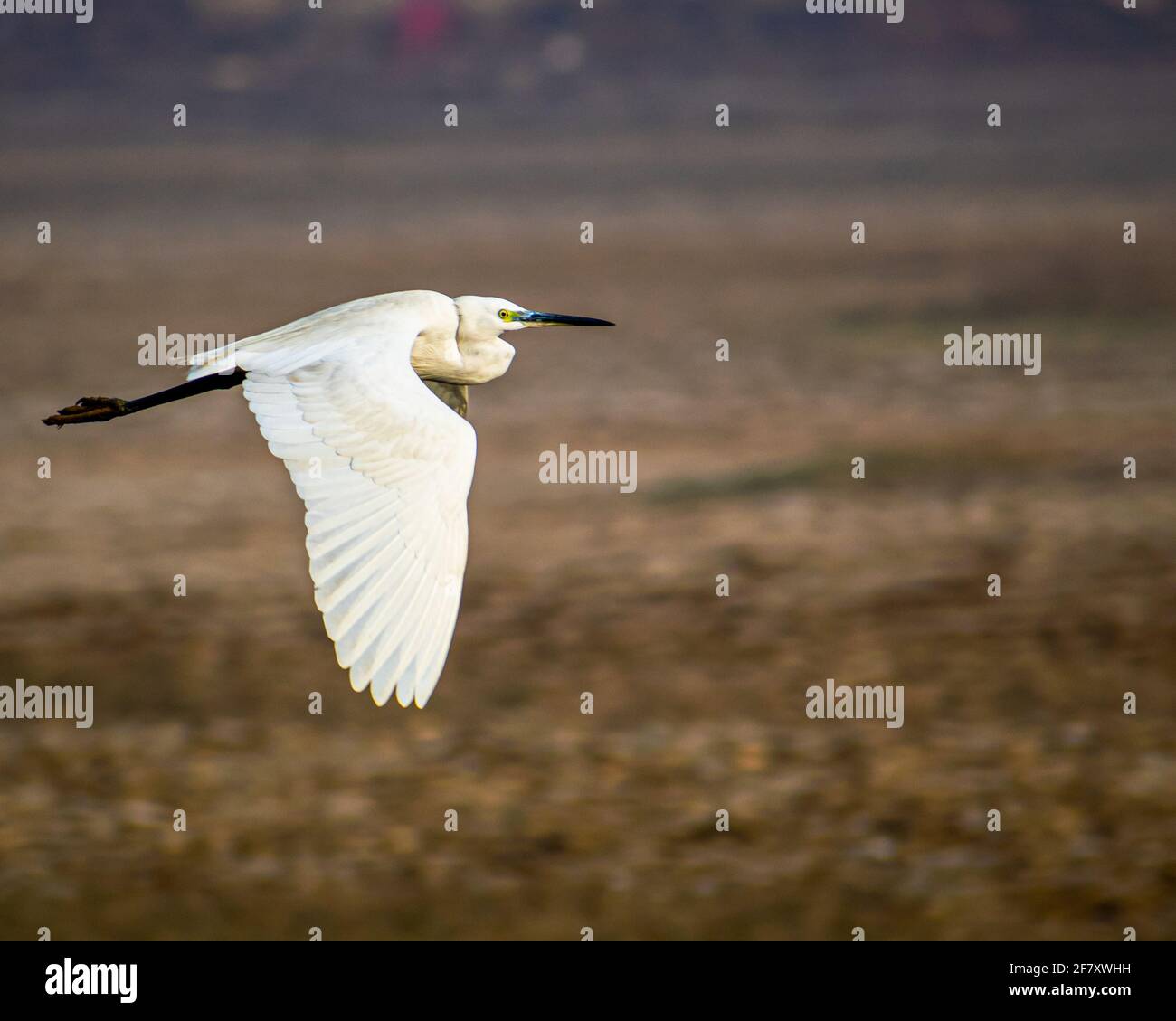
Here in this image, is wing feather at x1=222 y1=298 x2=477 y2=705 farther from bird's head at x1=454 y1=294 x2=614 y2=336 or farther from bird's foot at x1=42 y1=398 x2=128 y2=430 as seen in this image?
bird's foot at x1=42 y1=398 x2=128 y2=430

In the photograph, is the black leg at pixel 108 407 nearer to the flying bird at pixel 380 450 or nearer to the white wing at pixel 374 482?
the flying bird at pixel 380 450

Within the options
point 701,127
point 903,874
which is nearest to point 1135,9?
point 701,127

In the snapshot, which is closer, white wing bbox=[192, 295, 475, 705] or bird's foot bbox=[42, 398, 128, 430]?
white wing bbox=[192, 295, 475, 705]

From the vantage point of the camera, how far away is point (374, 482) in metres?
7.13

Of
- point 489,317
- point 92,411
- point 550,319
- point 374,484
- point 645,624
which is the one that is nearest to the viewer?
point 374,484

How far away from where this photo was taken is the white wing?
6629 millimetres

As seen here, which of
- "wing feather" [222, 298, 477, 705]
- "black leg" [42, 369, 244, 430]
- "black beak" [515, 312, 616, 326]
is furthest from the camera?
"black leg" [42, 369, 244, 430]

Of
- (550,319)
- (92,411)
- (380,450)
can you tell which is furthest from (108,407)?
(380,450)

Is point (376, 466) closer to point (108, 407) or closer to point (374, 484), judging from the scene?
point (374, 484)

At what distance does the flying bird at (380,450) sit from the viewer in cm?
665

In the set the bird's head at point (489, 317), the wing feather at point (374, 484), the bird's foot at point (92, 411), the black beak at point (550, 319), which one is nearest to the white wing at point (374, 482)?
the wing feather at point (374, 484)

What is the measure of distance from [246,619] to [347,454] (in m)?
21.7

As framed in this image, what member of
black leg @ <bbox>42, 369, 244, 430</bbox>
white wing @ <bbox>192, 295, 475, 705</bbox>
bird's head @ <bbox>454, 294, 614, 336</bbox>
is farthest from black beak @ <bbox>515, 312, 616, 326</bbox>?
black leg @ <bbox>42, 369, 244, 430</bbox>

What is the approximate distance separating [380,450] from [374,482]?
0.16 meters
